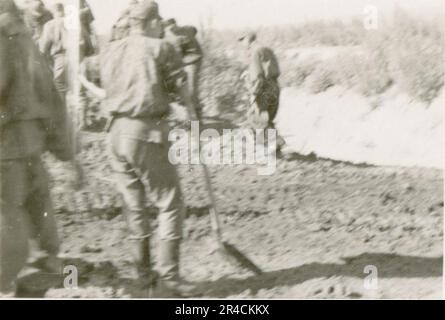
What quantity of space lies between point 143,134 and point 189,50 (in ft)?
2.04

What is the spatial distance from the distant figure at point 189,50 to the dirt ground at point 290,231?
47 centimetres

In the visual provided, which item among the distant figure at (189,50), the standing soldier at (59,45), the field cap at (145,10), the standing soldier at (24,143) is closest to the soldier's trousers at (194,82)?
the distant figure at (189,50)

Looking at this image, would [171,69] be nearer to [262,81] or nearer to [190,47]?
[190,47]

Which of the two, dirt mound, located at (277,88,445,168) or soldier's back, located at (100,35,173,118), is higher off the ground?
soldier's back, located at (100,35,173,118)

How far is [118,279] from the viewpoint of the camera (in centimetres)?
492

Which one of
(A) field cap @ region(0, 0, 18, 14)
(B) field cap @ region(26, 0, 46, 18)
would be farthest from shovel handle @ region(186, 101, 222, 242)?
(A) field cap @ region(0, 0, 18, 14)

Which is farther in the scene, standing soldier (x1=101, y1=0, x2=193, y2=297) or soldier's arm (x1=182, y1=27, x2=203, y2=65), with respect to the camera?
soldier's arm (x1=182, y1=27, x2=203, y2=65)

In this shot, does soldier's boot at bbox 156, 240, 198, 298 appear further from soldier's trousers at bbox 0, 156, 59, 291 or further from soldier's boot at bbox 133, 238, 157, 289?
soldier's trousers at bbox 0, 156, 59, 291

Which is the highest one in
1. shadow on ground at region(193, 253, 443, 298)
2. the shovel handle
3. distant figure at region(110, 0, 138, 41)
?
distant figure at region(110, 0, 138, 41)

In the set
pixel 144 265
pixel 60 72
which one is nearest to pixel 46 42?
pixel 60 72

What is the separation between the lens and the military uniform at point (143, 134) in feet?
15.3

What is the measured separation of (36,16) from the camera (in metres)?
4.86

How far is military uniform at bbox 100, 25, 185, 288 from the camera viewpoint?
4652 millimetres
